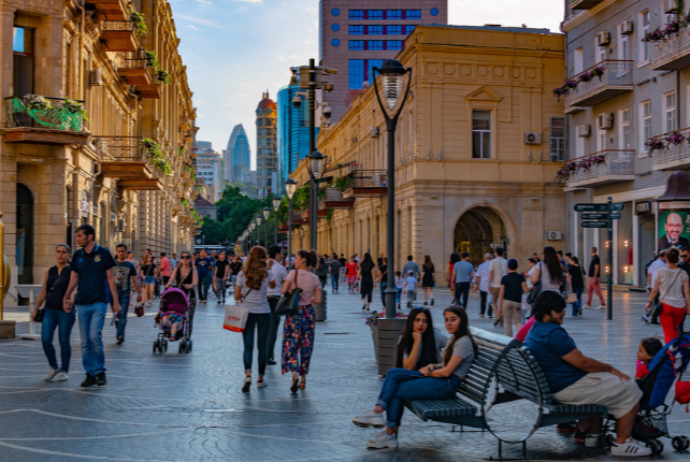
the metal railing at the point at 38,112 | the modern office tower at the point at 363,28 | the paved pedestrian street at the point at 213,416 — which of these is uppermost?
the modern office tower at the point at 363,28

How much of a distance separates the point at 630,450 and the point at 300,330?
4.46m

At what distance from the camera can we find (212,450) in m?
6.96

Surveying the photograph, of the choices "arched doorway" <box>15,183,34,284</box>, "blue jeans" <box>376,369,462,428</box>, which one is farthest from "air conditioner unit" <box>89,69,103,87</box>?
"blue jeans" <box>376,369,462,428</box>

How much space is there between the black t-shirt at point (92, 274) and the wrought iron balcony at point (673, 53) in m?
21.5

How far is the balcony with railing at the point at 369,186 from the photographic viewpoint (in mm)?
43938

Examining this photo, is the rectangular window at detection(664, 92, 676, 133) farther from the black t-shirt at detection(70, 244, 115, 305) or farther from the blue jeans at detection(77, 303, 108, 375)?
the blue jeans at detection(77, 303, 108, 375)

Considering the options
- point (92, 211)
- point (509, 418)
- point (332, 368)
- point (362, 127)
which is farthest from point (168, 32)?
point (509, 418)

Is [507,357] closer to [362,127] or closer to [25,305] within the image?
[25,305]

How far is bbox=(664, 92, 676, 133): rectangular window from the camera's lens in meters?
28.5

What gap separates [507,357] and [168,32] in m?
52.5

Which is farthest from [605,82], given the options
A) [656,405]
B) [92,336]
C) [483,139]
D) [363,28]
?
[363,28]

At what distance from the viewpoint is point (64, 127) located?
942 inches

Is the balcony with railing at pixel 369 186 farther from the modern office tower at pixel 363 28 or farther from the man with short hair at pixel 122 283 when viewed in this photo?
the modern office tower at pixel 363 28

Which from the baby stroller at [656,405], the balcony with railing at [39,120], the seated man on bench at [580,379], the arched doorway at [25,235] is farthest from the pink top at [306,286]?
the arched doorway at [25,235]
